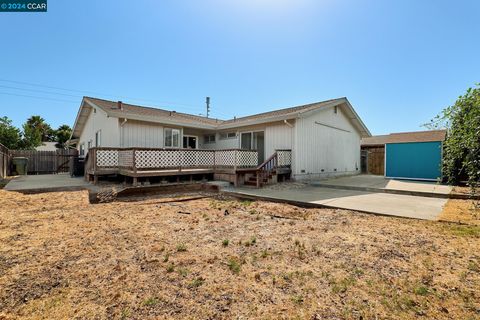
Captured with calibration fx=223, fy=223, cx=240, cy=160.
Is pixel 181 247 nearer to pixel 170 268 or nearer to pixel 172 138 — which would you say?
pixel 170 268

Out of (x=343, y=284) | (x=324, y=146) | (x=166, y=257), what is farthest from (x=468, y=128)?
(x=324, y=146)

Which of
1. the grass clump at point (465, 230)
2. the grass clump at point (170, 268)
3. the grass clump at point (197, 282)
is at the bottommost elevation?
the grass clump at point (197, 282)

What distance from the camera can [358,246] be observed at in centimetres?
362

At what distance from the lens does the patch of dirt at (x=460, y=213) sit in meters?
4.88

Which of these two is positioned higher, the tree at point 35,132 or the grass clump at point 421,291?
the tree at point 35,132

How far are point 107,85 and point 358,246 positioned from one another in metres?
24.6

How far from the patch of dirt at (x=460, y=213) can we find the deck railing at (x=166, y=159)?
727cm

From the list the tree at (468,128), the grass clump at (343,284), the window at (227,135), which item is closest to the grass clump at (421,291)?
the grass clump at (343,284)

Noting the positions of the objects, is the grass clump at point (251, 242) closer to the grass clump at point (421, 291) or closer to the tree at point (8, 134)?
the grass clump at point (421, 291)

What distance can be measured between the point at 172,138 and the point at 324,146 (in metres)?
9.09

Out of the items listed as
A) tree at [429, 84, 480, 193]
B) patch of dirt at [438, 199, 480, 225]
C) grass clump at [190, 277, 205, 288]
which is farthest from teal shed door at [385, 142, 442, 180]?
grass clump at [190, 277, 205, 288]

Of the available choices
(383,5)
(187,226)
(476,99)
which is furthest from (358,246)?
(383,5)

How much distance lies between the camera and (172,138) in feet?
43.3

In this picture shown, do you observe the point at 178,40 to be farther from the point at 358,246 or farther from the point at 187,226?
the point at 358,246
